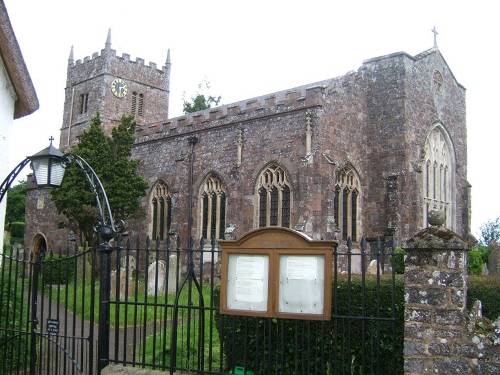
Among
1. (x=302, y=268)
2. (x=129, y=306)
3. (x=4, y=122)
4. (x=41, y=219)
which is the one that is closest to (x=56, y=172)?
(x=4, y=122)

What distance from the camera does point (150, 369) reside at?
22.3ft

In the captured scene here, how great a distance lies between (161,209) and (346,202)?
8.74m

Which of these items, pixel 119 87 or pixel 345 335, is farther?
pixel 119 87

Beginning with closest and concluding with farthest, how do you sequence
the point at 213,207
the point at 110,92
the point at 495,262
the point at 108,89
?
the point at 495,262
the point at 213,207
the point at 108,89
the point at 110,92

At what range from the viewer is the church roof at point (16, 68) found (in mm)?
8906

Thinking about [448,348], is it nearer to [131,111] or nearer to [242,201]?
[242,201]

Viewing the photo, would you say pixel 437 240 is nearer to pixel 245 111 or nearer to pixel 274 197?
pixel 274 197

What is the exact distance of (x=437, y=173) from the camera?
74.7ft

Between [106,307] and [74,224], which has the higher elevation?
[74,224]

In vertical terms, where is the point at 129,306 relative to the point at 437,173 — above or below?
below

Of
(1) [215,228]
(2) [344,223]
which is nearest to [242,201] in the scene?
(1) [215,228]

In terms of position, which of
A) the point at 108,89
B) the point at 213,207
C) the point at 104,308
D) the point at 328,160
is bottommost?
the point at 104,308

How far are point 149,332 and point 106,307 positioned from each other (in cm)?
558

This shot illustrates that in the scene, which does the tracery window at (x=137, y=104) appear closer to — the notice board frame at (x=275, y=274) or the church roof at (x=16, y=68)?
the church roof at (x=16, y=68)
